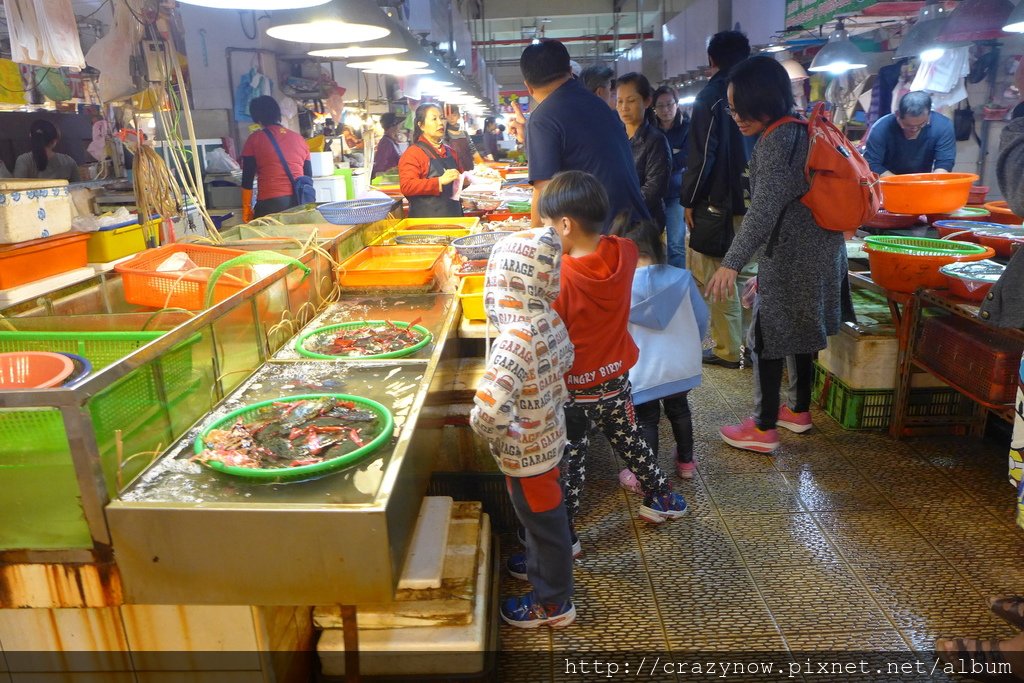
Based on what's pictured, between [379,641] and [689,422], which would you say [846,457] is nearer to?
[689,422]

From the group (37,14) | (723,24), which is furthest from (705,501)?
(723,24)

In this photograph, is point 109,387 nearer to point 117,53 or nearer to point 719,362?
point 117,53

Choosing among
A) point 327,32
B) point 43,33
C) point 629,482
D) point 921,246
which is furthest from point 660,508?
point 43,33

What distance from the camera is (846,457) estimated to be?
4.00 m

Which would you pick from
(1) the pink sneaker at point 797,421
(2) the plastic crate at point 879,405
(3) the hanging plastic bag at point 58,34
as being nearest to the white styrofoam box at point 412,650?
(1) the pink sneaker at point 797,421

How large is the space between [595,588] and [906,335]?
236 centimetres

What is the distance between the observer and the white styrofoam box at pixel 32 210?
134 inches

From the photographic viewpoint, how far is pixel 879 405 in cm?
426

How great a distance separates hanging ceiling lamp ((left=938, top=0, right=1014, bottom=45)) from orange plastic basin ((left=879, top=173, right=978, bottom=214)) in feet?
6.27

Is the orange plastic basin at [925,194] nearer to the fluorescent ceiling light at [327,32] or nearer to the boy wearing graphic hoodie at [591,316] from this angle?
the boy wearing graphic hoodie at [591,316]

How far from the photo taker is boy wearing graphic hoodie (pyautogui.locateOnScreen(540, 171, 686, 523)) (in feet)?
8.73

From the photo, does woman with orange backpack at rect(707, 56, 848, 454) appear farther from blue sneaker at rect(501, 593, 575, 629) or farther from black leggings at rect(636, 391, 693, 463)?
blue sneaker at rect(501, 593, 575, 629)

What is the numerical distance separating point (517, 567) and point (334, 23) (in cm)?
239

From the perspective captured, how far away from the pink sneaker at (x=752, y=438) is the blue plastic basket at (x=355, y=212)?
2.51 m
